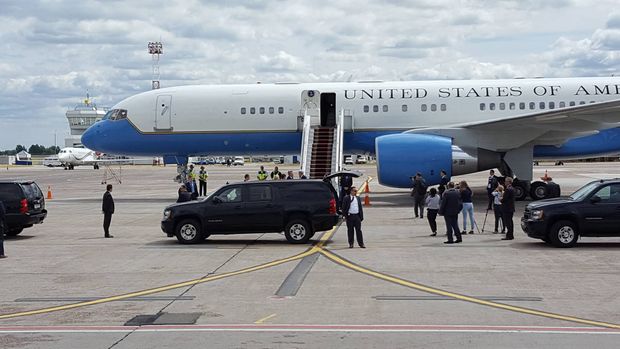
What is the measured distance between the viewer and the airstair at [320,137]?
29.9 m

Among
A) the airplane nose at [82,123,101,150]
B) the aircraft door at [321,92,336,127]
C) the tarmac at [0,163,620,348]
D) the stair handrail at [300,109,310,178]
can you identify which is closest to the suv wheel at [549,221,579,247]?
the tarmac at [0,163,620,348]

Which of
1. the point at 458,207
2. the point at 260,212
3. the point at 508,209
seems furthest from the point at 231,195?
the point at 508,209

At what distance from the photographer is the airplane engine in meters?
28.8

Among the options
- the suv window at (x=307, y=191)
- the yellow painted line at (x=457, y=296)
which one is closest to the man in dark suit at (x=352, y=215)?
the suv window at (x=307, y=191)

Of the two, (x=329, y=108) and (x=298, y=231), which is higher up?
(x=329, y=108)

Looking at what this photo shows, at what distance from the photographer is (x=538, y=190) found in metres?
30.3

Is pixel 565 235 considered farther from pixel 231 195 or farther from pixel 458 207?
pixel 231 195

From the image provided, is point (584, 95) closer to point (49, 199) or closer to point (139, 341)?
point (49, 199)

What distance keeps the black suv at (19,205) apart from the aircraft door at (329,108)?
1444cm

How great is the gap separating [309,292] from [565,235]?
25.3 ft

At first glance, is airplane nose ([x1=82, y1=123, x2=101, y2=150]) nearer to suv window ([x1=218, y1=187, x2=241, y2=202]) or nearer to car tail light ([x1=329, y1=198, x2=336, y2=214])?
suv window ([x1=218, y1=187, x2=241, y2=202])

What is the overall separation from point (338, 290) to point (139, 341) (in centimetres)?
418

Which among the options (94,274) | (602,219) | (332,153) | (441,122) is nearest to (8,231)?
(94,274)

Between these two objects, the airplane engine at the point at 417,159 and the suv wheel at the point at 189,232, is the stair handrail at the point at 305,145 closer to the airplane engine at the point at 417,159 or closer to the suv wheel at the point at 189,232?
the airplane engine at the point at 417,159
